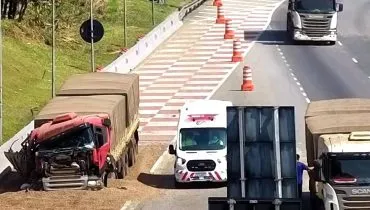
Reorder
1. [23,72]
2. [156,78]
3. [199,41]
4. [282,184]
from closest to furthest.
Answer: [282,184] → [23,72] → [156,78] → [199,41]

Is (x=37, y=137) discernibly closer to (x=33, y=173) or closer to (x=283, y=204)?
(x=33, y=173)

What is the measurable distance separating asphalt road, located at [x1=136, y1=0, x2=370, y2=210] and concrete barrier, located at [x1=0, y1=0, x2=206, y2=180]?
12.6 feet

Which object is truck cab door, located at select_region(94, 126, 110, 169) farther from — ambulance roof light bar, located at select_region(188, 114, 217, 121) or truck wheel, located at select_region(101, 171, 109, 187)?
ambulance roof light bar, located at select_region(188, 114, 217, 121)

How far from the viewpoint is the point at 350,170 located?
2136 cm

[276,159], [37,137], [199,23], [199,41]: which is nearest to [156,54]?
[199,41]

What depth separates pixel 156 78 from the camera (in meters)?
46.5

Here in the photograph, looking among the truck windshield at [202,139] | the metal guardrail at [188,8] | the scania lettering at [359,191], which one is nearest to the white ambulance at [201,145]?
the truck windshield at [202,139]

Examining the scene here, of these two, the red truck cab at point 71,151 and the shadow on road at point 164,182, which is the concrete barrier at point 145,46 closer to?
the shadow on road at point 164,182

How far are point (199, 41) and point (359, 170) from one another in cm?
3542

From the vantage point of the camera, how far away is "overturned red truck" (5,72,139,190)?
26797 millimetres

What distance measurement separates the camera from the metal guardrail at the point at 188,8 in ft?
210

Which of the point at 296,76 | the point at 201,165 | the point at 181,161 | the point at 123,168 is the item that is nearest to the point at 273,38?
the point at 296,76

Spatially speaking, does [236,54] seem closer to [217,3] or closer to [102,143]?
[217,3]

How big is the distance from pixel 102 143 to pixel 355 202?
8201mm
